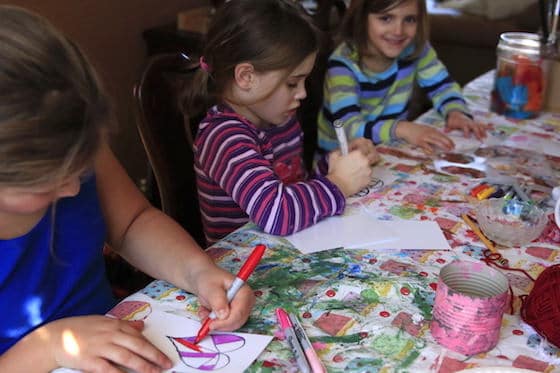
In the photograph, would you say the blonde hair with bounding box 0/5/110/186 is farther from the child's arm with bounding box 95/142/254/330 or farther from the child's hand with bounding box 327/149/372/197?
the child's hand with bounding box 327/149/372/197

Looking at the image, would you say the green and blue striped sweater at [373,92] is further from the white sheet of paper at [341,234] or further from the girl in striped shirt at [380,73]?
the white sheet of paper at [341,234]

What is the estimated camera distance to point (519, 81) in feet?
→ 6.22

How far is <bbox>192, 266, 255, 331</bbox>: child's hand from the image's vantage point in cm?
88

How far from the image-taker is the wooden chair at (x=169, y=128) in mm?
1411

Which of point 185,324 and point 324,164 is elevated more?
point 185,324

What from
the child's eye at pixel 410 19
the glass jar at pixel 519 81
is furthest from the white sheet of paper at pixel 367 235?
the child's eye at pixel 410 19

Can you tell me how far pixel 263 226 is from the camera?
1188 mm

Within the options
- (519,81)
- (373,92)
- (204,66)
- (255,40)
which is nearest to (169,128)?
(204,66)

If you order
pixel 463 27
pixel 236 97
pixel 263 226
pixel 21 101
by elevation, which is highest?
pixel 21 101

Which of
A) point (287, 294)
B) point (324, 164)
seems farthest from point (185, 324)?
point (324, 164)

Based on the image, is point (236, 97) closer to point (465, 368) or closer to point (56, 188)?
point (56, 188)

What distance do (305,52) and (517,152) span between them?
23.4 inches

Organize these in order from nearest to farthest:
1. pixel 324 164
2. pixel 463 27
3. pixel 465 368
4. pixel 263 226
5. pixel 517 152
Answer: pixel 465 368
pixel 263 226
pixel 517 152
pixel 324 164
pixel 463 27

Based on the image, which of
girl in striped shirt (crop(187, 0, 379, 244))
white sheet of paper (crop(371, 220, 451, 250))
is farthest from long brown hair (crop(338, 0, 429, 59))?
white sheet of paper (crop(371, 220, 451, 250))
